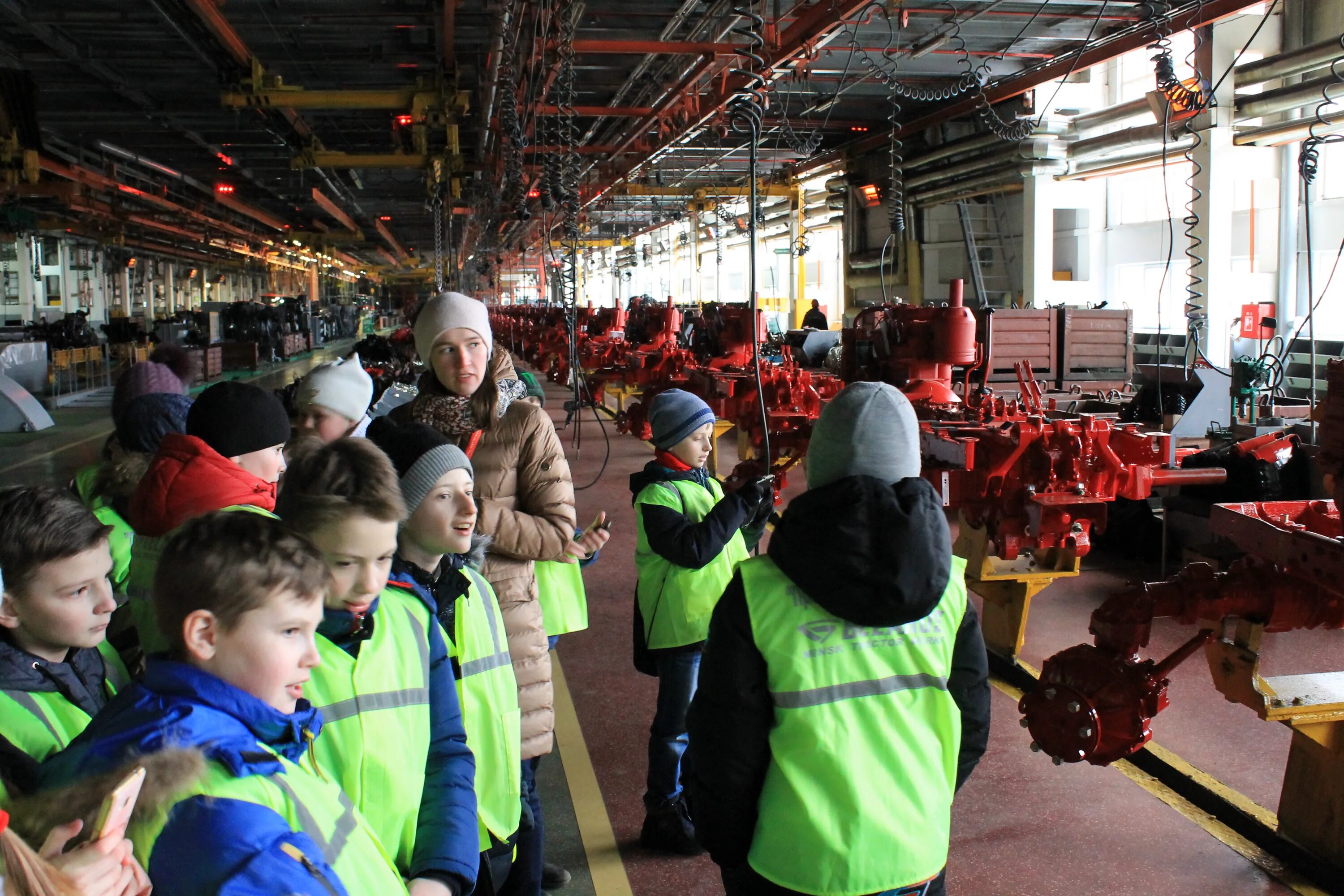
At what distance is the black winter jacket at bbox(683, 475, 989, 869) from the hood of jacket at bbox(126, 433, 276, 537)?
118cm

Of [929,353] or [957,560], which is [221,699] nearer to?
[957,560]

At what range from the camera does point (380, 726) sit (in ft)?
5.41

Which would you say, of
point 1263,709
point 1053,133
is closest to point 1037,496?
point 1263,709

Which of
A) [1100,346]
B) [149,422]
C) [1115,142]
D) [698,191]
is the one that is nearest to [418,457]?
[149,422]

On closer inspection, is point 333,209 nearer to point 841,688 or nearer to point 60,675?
point 60,675

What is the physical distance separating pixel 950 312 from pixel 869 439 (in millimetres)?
4768

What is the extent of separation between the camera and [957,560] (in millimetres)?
2061

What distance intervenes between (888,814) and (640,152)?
14.6 meters

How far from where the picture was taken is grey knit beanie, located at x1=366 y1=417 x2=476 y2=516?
212 cm

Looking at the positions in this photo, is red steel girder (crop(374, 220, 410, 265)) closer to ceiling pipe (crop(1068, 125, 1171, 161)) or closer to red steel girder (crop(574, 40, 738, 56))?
ceiling pipe (crop(1068, 125, 1171, 161))

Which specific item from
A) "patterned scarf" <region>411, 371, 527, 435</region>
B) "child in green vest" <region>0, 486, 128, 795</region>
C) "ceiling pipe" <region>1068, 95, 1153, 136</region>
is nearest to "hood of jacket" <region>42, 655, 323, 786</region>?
"child in green vest" <region>0, 486, 128, 795</region>

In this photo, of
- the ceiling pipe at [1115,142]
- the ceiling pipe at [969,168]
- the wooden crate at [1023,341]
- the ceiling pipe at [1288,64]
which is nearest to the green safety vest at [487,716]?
the wooden crate at [1023,341]

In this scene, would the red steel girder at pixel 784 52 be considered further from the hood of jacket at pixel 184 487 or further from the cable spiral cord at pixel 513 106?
the hood of jacket at pixel 184 487

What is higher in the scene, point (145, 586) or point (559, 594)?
point (145, 586)
